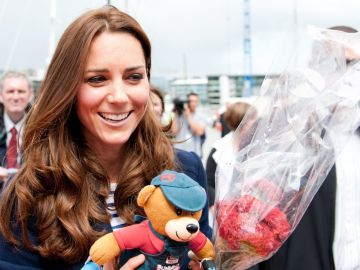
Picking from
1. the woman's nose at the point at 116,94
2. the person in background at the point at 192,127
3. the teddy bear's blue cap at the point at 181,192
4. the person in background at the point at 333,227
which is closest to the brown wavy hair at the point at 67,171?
the woman's nose at the point at 116,94

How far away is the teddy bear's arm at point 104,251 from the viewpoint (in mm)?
1213

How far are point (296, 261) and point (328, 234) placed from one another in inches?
6.8

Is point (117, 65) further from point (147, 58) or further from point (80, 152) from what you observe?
point (80, 152)

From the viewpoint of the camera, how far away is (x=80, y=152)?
161 centimetres

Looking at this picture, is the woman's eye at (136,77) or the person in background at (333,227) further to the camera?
the person in background at (333,227)

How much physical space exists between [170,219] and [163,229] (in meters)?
0.04

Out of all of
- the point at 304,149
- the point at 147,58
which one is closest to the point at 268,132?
the point at 304,149

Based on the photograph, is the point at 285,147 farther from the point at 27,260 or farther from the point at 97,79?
the point at 27,260

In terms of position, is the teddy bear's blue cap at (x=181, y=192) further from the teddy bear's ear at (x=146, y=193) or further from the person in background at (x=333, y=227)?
the person in background at (x=333, y=227)

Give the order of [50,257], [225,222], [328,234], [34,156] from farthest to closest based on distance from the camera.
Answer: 1. [328,234]
2. [34,156]
3. [50,257]
4. [225,222]

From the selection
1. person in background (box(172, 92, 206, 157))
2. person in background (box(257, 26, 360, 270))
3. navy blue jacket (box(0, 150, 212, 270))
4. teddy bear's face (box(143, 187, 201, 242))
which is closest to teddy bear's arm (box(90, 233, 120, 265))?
teddy bear's face (box(143, 187, 201, 242))

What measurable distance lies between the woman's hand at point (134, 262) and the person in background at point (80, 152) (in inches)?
1.8

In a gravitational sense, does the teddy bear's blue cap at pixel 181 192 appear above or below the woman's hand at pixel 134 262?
above

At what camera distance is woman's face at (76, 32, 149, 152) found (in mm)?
1427
